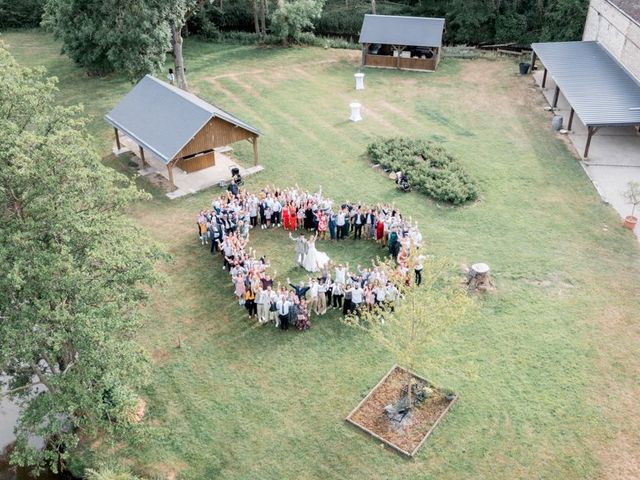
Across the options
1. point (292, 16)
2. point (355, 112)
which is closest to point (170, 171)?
point (355, 112)

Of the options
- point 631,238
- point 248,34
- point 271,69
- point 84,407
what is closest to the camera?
point 84,407

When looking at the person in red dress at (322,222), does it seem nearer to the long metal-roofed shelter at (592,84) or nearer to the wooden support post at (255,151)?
the wooden support post at (255,151)

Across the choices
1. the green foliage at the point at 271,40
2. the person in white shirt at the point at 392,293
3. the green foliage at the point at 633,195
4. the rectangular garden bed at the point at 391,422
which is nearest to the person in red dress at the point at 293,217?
the person in white shirt at the point at 392,293

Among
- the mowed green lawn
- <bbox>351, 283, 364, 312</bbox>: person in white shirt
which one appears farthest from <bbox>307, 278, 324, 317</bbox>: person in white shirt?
<bbox>351, 283, 364, 312</bbox>: person in white shirt

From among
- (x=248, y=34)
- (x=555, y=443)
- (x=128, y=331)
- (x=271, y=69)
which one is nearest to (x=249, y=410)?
(x=128, y=331)

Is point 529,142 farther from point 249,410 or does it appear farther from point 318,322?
point 249,410

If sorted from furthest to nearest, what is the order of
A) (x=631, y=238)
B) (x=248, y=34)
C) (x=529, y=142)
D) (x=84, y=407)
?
1. (x=248, y=34)
2. (x=529, y=142)
3. (x=631, y=238)
4. (x=84, y=407)

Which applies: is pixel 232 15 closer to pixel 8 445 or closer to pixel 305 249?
pixel 305 249
